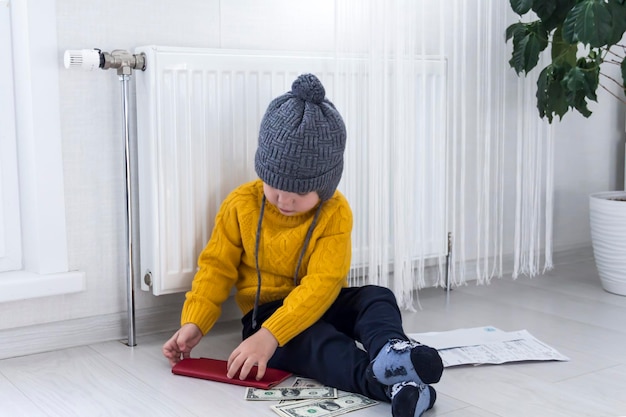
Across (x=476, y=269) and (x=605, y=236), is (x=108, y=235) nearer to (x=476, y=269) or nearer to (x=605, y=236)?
(x=476, y=269)

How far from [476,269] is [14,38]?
1.48 metres

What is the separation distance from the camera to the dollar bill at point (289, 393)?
157 centimetres

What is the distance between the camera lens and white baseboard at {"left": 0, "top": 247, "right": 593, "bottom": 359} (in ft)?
6.05

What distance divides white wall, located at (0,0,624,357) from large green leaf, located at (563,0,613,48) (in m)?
0.72

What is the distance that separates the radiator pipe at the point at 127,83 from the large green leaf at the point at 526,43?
110 cm

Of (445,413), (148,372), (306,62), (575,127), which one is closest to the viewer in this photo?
(445,413)

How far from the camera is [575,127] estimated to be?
2.90m

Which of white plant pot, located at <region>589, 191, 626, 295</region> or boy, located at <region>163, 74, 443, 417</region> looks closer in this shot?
boy, located at <region>163, 74, 443, 417</region>

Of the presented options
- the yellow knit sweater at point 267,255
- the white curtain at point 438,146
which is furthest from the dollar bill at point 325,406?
the white curtain at point 438,146

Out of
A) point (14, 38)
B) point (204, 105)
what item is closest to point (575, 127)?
point (204, 105)

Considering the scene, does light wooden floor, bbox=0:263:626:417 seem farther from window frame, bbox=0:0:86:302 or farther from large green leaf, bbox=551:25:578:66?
large green leaf, bbox=551:25:578:66

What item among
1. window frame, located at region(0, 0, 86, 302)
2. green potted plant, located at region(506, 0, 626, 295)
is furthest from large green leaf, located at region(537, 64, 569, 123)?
window frame, located at region(0, 0, 86, 302)

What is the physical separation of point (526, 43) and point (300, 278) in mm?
1028

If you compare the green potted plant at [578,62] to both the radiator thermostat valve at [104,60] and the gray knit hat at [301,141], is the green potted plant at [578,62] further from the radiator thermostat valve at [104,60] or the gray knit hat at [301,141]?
the radiator thermostat valve at [104,60]
